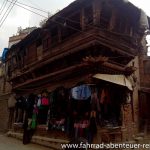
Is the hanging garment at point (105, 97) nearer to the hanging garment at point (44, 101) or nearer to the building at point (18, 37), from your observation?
the hanging garment at point (44, 101)

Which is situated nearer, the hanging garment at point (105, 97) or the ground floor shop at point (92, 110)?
the ground floor shop at point (92, 110)

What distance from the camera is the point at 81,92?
10172 millimetres

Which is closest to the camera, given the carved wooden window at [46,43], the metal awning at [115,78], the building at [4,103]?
the metal awning at [115,78]

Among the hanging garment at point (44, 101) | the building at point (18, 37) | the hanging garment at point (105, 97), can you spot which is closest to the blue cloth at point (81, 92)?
the hanging garment at point (105, 97)

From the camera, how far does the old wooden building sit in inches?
398

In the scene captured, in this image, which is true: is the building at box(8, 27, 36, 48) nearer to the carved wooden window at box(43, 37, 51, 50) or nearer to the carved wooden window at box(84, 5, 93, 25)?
the carved wooden window at box(43, 37, 51, 50)

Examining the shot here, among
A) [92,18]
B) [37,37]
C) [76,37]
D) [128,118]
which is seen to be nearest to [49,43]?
[37,37]

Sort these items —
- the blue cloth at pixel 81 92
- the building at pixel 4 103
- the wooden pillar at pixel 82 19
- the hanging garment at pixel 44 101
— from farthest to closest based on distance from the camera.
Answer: the building at pixel 4 103 → the hanging garment at pixel 44 101 → the wooden pillar at pixel 82 19 → the blue cloth at pixel 81 92

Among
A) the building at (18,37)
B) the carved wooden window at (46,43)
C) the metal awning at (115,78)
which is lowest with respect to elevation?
the metal awning at (115,78)

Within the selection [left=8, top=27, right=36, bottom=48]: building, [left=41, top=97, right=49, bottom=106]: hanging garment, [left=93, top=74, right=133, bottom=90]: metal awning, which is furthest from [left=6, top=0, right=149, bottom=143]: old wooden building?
[left=8, top=27, right=36, bottom=48]: building

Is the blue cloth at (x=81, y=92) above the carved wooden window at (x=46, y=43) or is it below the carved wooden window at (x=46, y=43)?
below

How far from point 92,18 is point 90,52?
2066 mm

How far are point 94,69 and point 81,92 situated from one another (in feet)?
3.88

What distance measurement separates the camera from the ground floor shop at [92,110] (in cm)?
988
